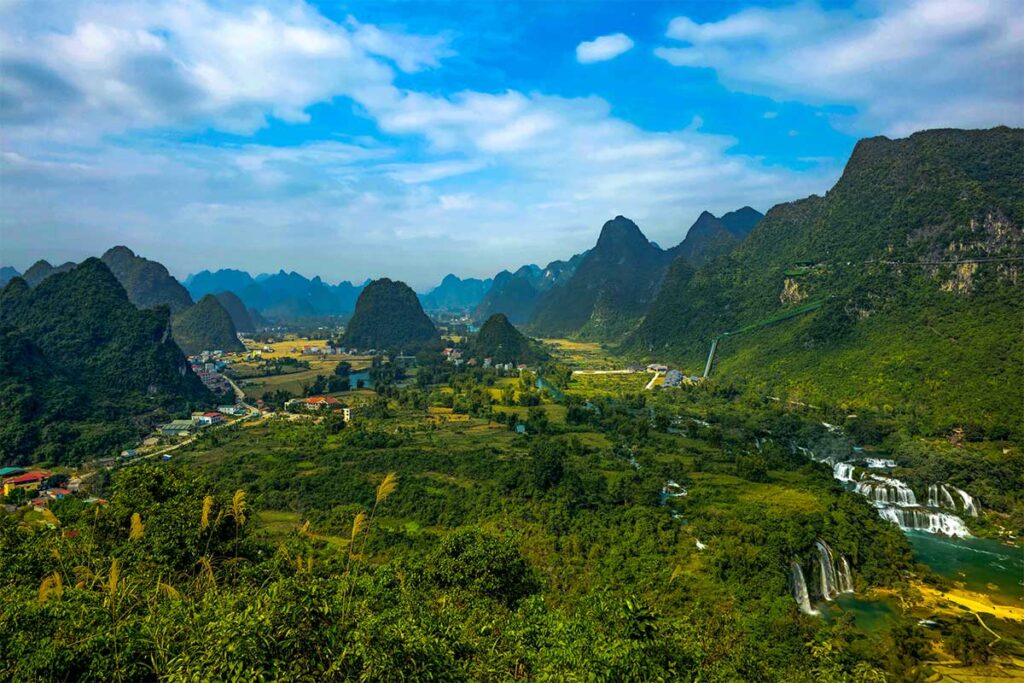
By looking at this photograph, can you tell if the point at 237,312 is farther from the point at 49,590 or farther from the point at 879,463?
the point at 49,590

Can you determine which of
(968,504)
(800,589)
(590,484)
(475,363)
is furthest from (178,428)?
(968,504)

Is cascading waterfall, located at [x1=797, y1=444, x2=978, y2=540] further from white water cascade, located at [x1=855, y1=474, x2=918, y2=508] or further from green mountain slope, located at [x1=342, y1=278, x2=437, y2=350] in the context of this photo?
green mountain slope, located at [x1=342, y1=278, x2=437, y2=350]

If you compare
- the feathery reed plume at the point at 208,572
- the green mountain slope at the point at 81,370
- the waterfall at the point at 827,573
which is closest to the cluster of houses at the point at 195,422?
the green mountain slope at the point at 81,370

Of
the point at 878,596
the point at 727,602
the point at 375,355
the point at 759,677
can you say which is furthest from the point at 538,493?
the point at 375,355

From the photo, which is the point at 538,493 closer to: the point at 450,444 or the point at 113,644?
the point at 450,444

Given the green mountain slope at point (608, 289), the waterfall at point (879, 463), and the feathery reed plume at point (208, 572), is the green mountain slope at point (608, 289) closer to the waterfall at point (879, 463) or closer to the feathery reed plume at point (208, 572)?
the waterfall at point (879, 463)

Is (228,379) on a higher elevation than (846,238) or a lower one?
lower
